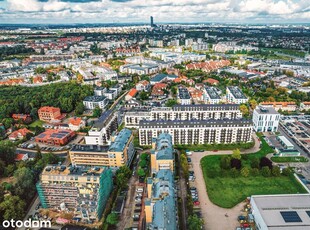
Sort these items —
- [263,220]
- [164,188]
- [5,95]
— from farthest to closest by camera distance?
[5,95] < [164,188] < [263,220]

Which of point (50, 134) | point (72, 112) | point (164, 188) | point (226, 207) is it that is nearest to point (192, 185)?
point (226, 207)

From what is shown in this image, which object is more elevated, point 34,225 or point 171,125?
point 171,125

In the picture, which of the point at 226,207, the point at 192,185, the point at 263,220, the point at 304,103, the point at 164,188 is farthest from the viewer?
the point at 304,103

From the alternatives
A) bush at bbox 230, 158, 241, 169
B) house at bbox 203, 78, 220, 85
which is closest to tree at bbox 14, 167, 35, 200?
bush at bbox 230, 158, 241, 169

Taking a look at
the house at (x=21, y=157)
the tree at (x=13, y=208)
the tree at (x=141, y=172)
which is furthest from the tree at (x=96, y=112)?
the tree at (x=13, y=208)

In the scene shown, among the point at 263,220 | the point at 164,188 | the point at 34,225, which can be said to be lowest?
the point at 34,225

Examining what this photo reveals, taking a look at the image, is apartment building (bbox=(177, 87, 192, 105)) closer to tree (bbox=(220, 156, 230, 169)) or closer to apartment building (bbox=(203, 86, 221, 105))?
apartment building (bbox=(203, 86, 221, 105))

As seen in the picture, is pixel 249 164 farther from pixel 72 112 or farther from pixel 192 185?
pixel 72 112
